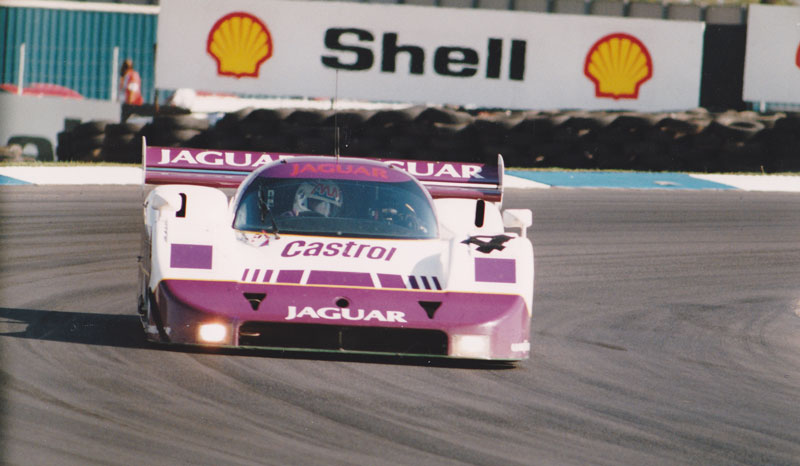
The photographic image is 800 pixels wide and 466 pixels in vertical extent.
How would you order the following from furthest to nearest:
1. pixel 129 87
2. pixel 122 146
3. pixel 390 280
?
pixel 129 87 < pixel 122 146 < pixel 390 280

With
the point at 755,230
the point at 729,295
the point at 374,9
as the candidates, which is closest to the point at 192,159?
the point at 729,295

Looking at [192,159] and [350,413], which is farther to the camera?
[192,159]

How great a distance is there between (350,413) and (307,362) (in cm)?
102

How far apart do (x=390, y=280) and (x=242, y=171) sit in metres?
2.17

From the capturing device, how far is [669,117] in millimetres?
16578

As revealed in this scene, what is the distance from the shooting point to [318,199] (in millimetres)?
7305

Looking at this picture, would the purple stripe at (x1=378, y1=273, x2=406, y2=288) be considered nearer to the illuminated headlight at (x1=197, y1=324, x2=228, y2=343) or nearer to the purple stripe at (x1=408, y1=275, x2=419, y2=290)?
the purple stripe at (x1=408, y1=275, x2=419, y2=290)

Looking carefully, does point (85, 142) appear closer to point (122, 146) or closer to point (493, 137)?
point (122, 146)

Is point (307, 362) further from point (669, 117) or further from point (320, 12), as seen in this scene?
point (320, 12)

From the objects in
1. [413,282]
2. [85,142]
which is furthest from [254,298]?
[85,142]

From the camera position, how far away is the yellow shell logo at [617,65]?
20.0 m

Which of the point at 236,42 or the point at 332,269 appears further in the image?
the point at 236,42

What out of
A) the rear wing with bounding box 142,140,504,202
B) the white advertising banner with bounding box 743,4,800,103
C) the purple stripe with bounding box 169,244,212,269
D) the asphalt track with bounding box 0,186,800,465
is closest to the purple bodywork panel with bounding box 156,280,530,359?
the purple stripe with bounding box 169,244,212,269

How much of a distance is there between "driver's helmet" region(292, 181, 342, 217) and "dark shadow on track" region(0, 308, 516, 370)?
104 cm
